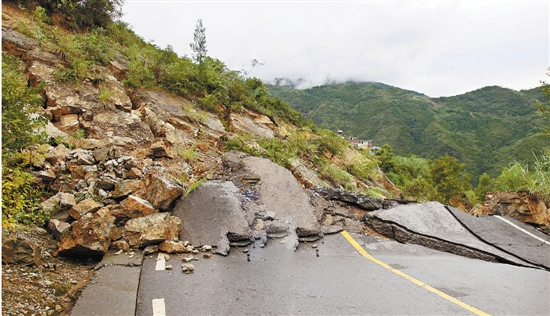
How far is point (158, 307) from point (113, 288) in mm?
668

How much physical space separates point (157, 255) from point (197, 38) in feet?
33.9

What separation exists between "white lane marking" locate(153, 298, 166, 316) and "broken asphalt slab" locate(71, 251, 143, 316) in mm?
194

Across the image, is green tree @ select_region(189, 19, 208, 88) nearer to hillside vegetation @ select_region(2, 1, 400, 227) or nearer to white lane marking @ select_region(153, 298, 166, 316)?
hillside vegetation @ select_region(2, 1, 400, 227)

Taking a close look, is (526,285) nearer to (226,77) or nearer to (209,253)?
(209,253)

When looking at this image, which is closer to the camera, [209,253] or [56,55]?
[209,253]

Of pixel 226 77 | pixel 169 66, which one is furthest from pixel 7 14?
pixel 226 77

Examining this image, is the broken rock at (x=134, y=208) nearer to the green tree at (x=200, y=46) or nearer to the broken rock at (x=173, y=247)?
the broken rock at (x=173, y=247)

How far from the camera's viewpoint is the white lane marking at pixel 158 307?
292 centimetres

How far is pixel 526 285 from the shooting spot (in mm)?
3930

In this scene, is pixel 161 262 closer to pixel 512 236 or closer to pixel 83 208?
pixel 83 208

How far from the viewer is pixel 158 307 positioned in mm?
3012

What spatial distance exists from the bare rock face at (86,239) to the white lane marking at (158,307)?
1494 mm

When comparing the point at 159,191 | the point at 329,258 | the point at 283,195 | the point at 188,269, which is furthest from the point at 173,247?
the point at 283,195

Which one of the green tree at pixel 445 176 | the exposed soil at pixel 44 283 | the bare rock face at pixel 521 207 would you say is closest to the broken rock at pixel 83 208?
the exposed soil at pixel 44 283
